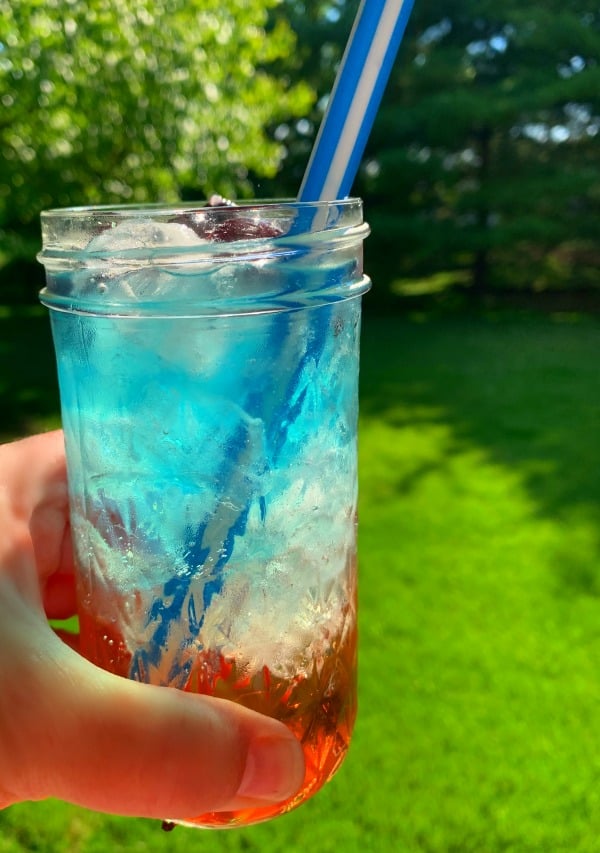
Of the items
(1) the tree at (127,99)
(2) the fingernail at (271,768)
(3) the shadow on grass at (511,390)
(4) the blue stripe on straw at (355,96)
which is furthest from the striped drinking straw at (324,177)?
(1) the tree at (127,99)

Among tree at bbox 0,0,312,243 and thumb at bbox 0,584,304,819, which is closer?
thumb at bbox 0,584,304,819

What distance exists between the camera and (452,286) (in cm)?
1092

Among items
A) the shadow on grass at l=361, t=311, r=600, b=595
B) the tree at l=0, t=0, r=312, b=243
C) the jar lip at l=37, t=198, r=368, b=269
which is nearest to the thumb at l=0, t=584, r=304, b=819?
the jar lip at l=37, t=198, r=368, b=269

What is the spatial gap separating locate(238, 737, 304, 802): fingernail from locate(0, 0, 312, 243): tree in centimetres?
392

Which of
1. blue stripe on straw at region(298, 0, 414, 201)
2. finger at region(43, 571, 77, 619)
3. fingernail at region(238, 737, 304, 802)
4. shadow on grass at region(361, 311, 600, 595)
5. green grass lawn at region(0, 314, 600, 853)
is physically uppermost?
blue stripe on straw at region(298, 0, 414, 201)

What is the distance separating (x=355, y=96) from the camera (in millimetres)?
1034

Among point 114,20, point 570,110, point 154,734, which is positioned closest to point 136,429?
point 154,734

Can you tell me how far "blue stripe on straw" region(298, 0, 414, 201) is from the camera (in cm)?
100

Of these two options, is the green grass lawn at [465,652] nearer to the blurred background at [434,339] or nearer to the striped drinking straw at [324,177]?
the blurred background at [434,339]

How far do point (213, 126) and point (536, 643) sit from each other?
11.5ft

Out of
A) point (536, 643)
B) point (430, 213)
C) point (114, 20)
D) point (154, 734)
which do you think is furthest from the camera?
point (430, 213)

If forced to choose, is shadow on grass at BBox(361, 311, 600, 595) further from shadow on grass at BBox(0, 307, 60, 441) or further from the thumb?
the thumb

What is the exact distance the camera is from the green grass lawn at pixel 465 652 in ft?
8.13

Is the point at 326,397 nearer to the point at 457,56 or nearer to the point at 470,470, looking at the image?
the point at 470,470
